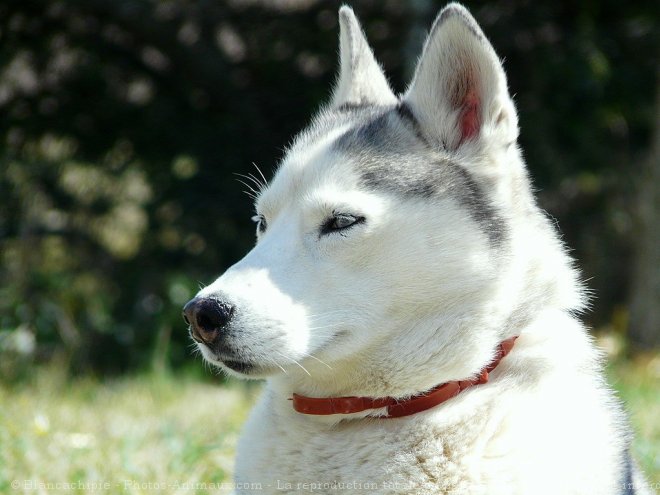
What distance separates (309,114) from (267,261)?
3084 mm

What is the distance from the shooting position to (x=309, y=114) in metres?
5.39

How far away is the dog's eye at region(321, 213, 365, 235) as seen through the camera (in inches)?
96.7

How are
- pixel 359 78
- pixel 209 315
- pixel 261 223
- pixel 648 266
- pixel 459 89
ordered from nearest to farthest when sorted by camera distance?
pixel 209 315 < pixel 459 89 < pixel 261 223 < pixel 359 78 < pixel 648 266

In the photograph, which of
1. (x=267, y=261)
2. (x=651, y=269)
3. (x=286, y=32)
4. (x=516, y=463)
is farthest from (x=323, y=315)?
(x=651, y=269)

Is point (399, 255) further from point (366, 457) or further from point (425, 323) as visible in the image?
point (366, 457)

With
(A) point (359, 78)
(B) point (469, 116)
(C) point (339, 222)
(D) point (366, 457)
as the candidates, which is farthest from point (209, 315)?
(A) point (359, 78)

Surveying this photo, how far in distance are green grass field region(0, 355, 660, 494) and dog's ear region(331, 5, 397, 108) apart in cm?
156

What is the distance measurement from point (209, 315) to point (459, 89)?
1059mm

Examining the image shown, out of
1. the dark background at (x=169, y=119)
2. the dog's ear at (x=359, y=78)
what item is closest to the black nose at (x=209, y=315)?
the dog's ear at (x=359, y=78)

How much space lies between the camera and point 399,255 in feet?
7.98

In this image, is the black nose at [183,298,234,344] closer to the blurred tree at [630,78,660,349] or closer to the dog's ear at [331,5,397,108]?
the dog's ear at [331,5,397,108]

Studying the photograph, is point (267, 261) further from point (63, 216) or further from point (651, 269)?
point (651, 269)

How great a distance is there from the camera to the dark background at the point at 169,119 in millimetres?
5246

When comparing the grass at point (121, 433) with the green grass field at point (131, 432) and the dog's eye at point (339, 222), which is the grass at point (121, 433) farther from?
the dog's eye at point (339, 222)
